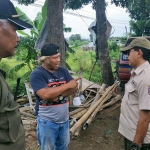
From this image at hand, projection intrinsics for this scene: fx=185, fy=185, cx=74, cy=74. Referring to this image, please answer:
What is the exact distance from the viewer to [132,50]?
7.16 ft

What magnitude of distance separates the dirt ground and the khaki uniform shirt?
Answer: 161cm

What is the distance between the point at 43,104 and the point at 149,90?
131cm

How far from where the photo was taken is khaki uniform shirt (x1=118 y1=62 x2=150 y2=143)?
6.26ft

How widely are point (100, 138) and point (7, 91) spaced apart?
321 cm

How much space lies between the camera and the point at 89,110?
14.1ft

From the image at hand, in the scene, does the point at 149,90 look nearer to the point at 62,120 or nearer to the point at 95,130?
the point at 62,120

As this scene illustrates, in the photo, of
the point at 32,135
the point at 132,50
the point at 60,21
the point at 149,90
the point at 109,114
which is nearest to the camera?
the point at 149,90

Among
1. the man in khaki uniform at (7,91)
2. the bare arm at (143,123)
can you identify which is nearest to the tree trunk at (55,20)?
the bare arm at (143,123)

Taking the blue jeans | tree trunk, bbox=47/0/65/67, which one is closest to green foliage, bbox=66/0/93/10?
tree trunk, bbox=47/0/65/67

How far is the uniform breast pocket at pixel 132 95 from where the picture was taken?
80.4 inches

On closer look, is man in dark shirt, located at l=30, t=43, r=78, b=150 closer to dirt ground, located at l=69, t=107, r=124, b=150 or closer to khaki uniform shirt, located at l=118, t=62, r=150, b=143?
khaki uniform shirt, located at l=118, t=62, r=150, b=143

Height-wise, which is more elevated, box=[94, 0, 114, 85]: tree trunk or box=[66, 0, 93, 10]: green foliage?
box=[66, 0, 93, 10]: green foliage

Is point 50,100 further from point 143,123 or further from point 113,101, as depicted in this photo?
point 113,101

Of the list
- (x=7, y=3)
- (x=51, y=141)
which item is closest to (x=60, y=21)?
(x=51, y=141)
